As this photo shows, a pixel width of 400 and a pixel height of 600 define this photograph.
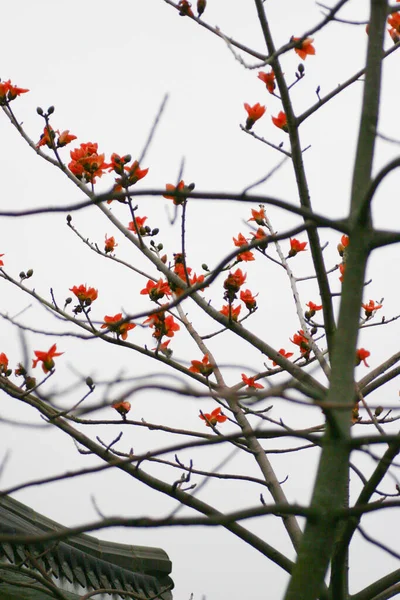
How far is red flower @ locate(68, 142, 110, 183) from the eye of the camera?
290cm

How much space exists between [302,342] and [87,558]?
1.72 meters

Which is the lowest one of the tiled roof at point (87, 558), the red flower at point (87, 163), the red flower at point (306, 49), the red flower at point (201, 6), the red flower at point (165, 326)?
the tiled roof at point (87, 558)

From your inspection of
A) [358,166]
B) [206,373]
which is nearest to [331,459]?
[358,166]

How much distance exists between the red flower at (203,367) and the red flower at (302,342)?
50 centimetres

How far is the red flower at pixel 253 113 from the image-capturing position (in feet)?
9.14

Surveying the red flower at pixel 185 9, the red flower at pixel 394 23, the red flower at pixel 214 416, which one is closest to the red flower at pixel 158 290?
the red flower at pixel 214 416

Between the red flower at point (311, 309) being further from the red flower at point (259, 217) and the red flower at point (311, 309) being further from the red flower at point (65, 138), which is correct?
the red flower at point (65, 138)

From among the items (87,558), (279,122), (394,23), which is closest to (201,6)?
(279,122)

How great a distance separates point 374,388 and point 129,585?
92.5 inches

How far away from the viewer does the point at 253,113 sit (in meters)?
2.79

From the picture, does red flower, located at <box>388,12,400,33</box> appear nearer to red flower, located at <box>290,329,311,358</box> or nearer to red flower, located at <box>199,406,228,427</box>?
red flower, located at <box>290,329,311,358</box>

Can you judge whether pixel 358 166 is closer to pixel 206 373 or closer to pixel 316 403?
pixel 316 403

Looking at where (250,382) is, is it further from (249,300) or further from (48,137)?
(48,137)

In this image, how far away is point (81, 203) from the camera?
45.3 inches
